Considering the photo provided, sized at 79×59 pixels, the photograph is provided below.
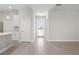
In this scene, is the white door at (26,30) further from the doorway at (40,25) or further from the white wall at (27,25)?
the doorway at (40,25)

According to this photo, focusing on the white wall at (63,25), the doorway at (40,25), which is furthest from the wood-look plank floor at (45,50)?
the doorway at (40,25)

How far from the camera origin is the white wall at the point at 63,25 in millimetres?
8133

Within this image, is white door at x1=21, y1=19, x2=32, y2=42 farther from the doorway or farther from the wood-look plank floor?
the doorway

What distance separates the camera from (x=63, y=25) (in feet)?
27.1

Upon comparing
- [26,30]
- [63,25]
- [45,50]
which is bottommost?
[45,50]

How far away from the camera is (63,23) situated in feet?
27.0

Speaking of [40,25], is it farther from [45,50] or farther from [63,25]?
[45,50]

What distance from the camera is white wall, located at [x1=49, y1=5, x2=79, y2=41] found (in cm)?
813

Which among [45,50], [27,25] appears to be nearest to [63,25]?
[27,25]

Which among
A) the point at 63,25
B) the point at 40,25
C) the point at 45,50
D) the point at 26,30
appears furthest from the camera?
the point at 40,25

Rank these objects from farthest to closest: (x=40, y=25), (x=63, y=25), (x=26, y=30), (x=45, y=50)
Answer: (x=40, y=25)
(x=63, y=25)
(x=26, y=30)
(x=45, y=50)

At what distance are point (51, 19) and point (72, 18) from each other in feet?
4.84
